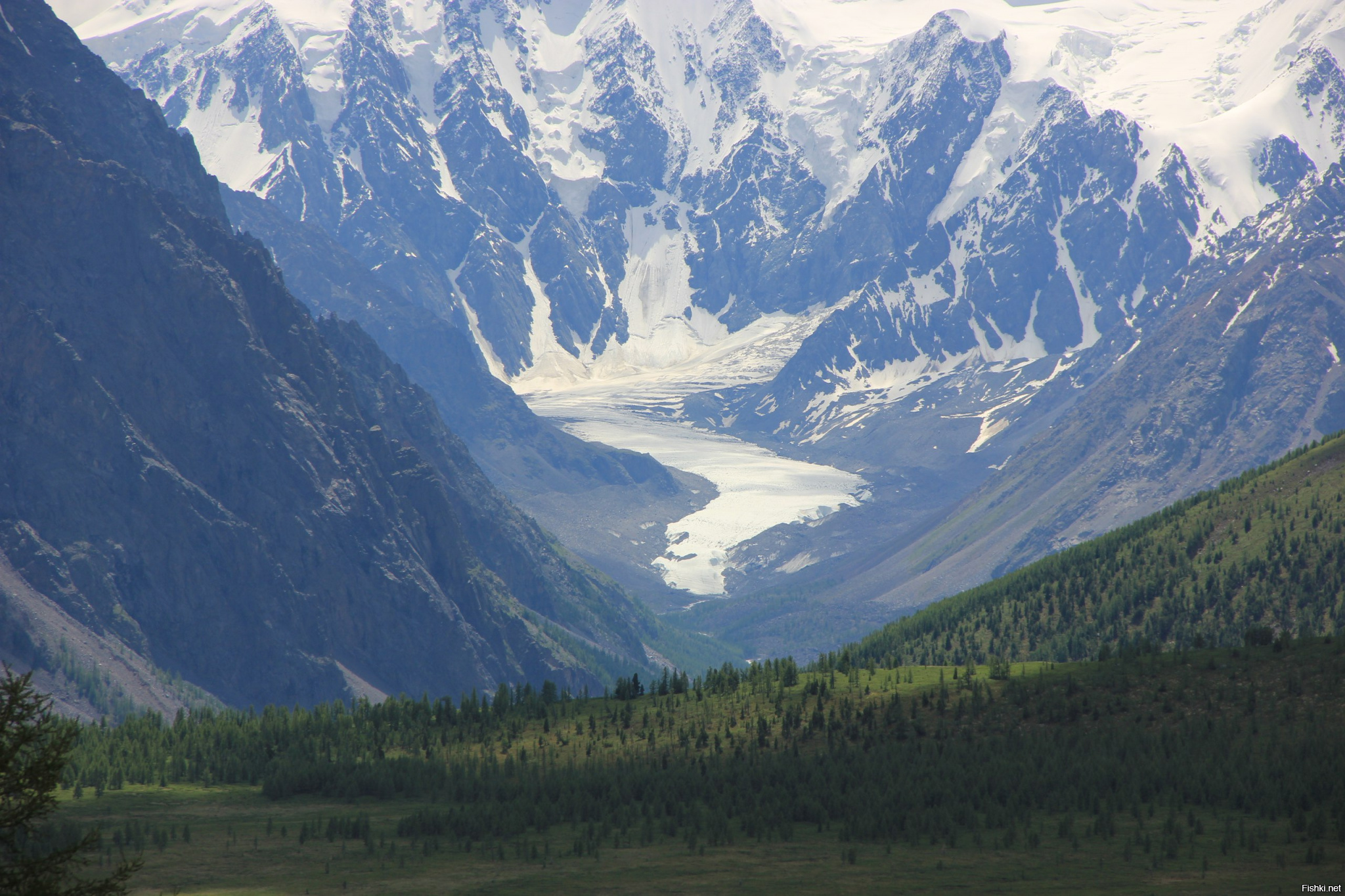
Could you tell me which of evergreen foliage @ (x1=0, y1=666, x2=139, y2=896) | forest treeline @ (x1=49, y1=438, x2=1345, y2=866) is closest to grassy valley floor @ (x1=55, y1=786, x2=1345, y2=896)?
forest treeline @ (x1=49, y1=438, x2=1345, y2=866)

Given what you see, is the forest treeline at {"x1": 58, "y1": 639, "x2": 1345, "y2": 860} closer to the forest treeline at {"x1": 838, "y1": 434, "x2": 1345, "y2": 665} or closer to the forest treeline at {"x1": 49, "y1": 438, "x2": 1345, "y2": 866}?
the forest treeline at {"x1": 49, "y1": 438, "x2": 1345, "y2": 866}

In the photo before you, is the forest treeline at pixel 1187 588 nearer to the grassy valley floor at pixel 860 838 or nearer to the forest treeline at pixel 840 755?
the forest treeline at pixel 840 755

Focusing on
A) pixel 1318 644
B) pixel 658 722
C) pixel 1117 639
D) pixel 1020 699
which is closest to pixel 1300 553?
pixel 1117 639

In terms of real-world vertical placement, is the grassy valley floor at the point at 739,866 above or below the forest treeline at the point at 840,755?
below

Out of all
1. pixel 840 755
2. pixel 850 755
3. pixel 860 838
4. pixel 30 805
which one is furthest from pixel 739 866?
pixel 30 805

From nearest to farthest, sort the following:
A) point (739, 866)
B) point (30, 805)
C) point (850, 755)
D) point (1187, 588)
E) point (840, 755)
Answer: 1. point (30, 805)
2. point (739, 866)
3. point (850, 755)
4. point (840, 755)
5. point (1187, 588)

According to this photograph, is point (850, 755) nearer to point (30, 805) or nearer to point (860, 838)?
point (860, 838)

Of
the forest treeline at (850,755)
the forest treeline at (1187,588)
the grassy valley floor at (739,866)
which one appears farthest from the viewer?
the forest treeline at (1187,588)

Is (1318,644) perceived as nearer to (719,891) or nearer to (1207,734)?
(1207,734)

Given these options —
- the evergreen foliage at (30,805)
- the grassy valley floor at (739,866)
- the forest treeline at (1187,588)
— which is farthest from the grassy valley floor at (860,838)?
the forest treeline at (1187,588)
